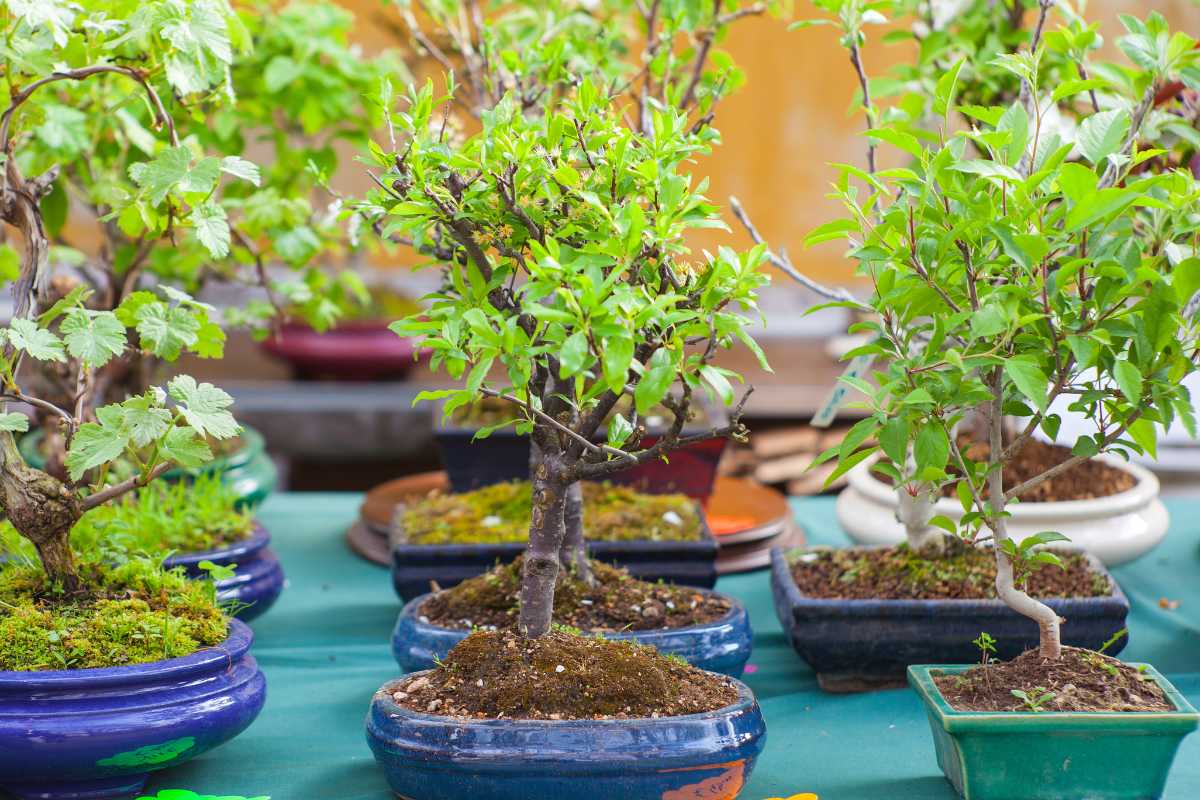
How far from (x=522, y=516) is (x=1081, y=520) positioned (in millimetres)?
743

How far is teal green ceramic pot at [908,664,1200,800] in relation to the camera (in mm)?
977

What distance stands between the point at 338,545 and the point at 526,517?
0.40 metres


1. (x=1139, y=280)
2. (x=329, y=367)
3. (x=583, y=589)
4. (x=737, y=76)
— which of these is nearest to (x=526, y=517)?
(x=583, y=589)

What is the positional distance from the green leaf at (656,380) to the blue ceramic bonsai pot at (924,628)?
461mm

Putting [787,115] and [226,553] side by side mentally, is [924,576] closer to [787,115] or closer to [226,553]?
[226,553]

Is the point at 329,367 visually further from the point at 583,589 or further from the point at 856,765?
the point at 856,765

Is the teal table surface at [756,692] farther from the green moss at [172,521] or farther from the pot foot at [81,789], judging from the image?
the green moss at [172,521]

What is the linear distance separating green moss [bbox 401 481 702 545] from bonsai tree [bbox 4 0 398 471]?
1.22 ft

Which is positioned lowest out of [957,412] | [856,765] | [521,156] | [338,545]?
[338,545]

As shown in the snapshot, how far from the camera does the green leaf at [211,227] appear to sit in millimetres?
1124

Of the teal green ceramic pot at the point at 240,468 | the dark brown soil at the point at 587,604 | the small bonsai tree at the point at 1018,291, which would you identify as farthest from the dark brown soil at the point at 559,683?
the teal green ceramic pot at the point at 240,468

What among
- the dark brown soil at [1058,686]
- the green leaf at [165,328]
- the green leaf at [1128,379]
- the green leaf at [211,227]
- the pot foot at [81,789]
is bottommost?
the pot foot at [81,789]

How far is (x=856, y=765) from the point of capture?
3.69ft

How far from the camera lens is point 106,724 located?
994mm
